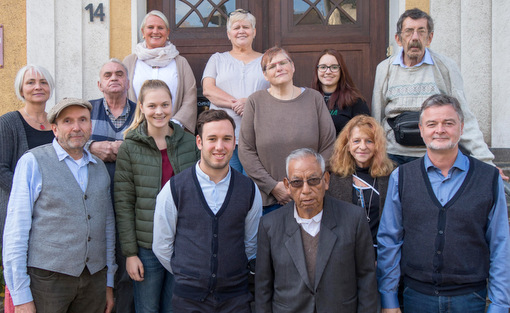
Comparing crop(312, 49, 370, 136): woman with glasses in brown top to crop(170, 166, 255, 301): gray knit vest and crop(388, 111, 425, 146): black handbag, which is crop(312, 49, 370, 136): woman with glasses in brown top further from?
crop(170, 166, 255, 301): gray knit vest

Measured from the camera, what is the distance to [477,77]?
507 centimetres

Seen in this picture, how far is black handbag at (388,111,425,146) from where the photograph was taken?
11.1ft

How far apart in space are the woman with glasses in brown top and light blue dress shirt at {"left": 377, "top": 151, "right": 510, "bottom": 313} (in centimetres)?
102

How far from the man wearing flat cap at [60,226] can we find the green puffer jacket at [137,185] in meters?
0.12

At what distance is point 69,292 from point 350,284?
1.64m

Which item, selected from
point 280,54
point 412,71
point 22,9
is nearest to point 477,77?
point 412,71

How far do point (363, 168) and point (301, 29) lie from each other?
9.27 ft

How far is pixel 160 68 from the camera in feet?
13.6

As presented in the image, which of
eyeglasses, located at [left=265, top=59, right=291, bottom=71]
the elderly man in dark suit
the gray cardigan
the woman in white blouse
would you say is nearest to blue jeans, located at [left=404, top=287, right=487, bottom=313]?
the elderly man in dark suit

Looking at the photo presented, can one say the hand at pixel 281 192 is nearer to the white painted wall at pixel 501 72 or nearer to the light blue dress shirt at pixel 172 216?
the light blue dress shirt at pixel 172 216

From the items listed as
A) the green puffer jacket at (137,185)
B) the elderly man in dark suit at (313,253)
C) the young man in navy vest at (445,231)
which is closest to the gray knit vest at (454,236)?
the young man in navy vest at (445,231)

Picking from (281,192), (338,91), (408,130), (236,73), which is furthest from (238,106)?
(408,130)

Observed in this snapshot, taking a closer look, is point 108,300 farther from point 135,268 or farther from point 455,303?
point 455,303

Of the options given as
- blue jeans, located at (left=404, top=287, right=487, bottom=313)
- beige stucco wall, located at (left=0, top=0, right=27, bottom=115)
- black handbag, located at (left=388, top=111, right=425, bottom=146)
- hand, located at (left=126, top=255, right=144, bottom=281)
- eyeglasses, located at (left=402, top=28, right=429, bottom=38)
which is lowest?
blue jeans, located at (left=404, top=287, right=487, bottom=313)
